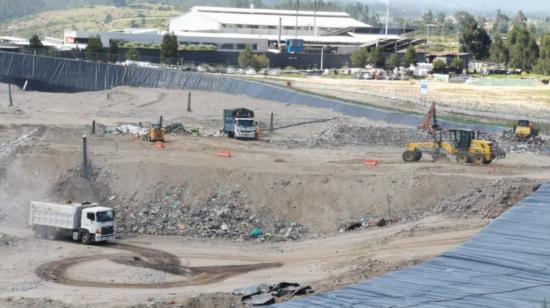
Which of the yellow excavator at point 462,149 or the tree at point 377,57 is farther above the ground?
the tree at point 377,57

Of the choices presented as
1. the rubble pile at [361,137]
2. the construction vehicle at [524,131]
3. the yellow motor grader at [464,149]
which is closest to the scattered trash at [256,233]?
the yellow motor grader at [464,149]

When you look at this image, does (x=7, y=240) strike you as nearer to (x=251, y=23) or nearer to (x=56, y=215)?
(x=56, y=215)

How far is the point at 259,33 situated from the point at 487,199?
5621 inches

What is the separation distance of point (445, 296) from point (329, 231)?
2128cm

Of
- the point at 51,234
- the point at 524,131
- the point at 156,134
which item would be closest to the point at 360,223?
the point at 51,234

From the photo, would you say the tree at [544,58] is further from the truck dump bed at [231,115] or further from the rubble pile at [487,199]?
the rubble pile at [487,199]

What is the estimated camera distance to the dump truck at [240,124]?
64812mm

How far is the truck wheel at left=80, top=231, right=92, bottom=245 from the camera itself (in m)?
41.5

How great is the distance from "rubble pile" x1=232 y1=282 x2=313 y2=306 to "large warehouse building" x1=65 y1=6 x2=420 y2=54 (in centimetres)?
12355

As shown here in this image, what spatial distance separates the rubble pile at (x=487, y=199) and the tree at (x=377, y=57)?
98.7 meters

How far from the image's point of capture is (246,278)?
36.1 meters

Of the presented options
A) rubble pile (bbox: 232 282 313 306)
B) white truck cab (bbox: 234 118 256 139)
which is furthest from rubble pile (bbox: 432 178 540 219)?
white truck cab (bbox: 234 118 256 139)

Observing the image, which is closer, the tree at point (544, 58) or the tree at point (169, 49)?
the tree at point (169, 49)

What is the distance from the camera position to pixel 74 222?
41.8m
